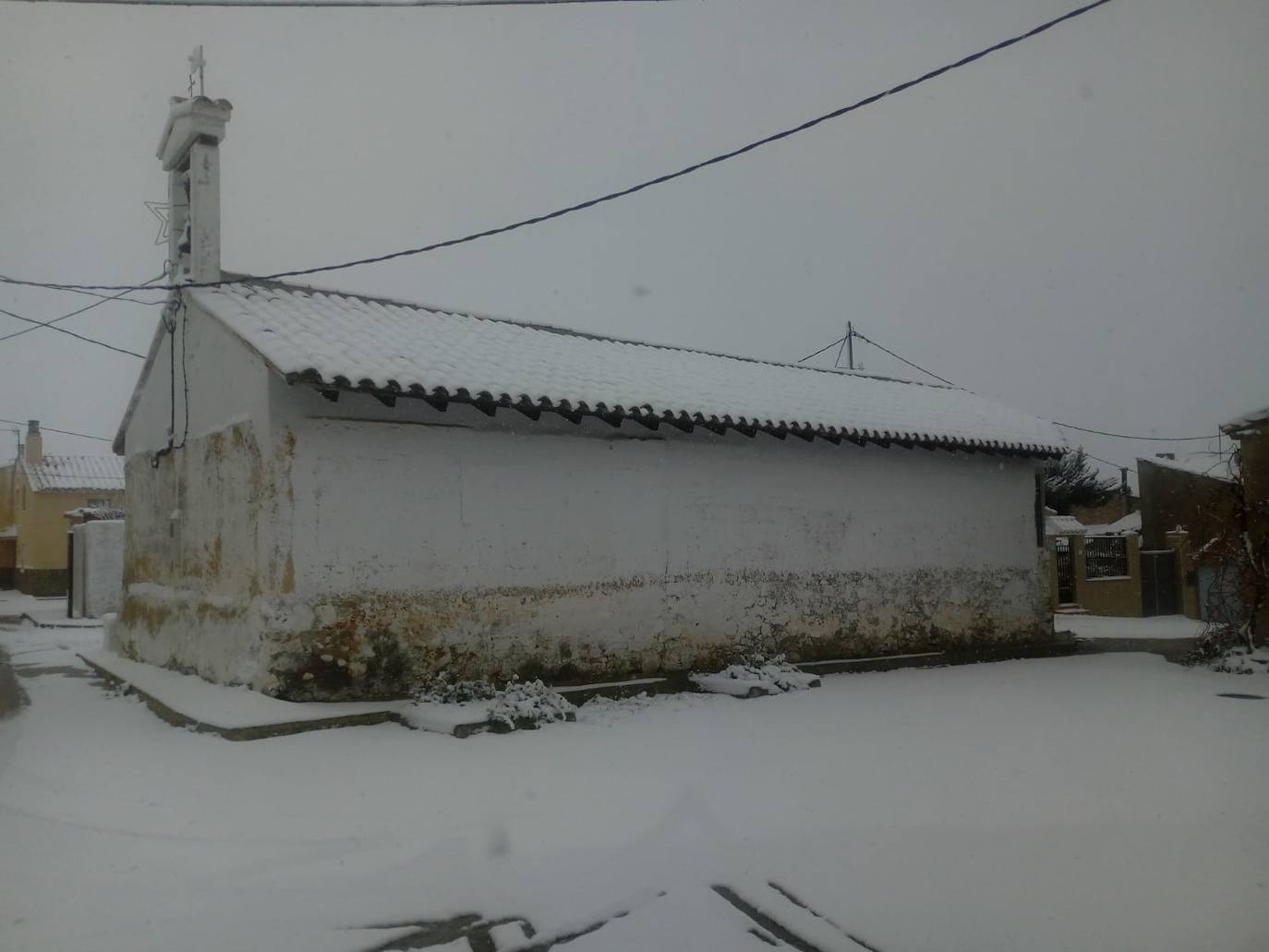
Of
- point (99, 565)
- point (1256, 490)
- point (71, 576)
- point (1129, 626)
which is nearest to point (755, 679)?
point (1256, 490)

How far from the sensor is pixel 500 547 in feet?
31.1

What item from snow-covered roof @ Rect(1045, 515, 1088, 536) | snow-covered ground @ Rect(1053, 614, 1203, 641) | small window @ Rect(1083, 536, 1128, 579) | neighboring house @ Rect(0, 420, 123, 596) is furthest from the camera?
neighboring house @ Rect(0, 420, 123, 596)

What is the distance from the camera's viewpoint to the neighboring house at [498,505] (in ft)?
27.9

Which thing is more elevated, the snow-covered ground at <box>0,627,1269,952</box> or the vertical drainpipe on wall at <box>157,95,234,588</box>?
the vertical drainpipe on wall at <box>157,95,234,588</box>

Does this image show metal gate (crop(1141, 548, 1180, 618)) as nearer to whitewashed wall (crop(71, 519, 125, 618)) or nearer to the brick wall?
the brick wall

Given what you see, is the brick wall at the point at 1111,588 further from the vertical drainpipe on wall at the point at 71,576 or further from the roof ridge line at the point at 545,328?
the vertical drainpipe on wall at the point at 71,576

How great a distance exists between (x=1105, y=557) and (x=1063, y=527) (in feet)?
14.8

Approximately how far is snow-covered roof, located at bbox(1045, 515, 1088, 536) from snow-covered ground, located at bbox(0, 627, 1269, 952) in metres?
16.7

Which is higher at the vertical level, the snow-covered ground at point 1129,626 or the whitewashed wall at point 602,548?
the whitewashed wall at point 602,548

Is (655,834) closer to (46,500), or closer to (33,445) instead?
(46,500)

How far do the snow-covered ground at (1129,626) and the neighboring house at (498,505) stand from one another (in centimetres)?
384

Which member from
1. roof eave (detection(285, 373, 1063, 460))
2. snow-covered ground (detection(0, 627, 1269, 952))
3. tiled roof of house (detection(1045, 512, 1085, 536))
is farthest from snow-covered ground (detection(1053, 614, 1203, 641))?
snow-covered ground (detection(0, 627, 1269, 952))

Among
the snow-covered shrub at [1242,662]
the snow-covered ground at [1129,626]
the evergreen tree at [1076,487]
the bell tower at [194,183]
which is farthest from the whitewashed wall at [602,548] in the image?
the evergreen tree at [1076,487]

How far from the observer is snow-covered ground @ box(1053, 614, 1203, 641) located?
1709cm
